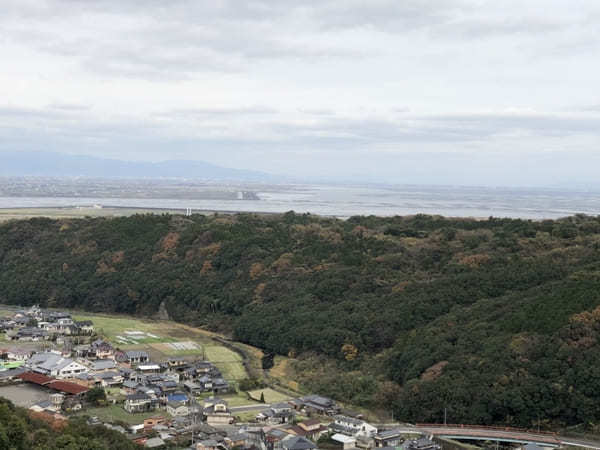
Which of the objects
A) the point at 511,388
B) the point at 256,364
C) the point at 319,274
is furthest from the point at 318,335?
the point at 511,388

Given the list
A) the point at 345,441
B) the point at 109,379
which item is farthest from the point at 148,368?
the point at 345,441

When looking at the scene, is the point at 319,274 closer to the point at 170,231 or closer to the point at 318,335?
the point at 318,335

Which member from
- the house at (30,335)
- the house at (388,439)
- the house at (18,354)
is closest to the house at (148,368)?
the house at (18,354)

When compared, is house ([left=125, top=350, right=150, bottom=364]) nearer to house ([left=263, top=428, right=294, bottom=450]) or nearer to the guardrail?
house ([left=263, top=428, right=294, bottom=450])

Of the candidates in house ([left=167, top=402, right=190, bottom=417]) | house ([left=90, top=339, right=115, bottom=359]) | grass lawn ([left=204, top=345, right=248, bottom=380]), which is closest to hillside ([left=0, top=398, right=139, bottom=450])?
house ([left=167, top=402, right=190, bottom=417])

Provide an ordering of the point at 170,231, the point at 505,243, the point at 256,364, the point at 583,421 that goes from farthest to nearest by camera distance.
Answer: the point at 170,231, the point at 505,243, the point at 256,364, the point at 583,421

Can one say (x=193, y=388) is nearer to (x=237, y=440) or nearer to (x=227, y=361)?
(x=227, y=361)
